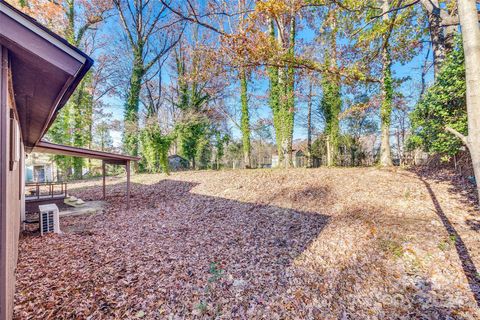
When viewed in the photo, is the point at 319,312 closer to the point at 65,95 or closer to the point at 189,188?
the point at 65,95

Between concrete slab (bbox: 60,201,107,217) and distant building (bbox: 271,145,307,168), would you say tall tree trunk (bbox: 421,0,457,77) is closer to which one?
distant building (bbox: 271,145,307,168)

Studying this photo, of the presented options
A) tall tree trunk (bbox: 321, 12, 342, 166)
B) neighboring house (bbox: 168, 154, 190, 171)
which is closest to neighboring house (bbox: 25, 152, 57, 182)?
neighboring house (bbox: 168, 154, 190, 171)

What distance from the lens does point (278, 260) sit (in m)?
4.36

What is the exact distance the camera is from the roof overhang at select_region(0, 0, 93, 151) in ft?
5.37

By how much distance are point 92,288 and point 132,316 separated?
931 millimetres

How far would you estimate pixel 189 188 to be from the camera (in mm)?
10984

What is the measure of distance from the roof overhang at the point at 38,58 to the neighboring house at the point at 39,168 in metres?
23.8

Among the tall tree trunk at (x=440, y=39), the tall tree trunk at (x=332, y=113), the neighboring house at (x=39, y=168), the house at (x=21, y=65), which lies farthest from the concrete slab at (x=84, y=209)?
the neighboring house at (x=39, y=168)

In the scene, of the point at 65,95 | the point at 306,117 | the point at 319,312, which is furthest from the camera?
the point at 306,117

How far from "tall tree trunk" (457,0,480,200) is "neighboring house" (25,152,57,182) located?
26.9 meters

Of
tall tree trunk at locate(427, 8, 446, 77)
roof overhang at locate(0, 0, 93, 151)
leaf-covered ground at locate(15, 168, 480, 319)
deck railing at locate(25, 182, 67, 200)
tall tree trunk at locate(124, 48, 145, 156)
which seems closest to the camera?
roof overhang at locate(0, 0, 93, 151)

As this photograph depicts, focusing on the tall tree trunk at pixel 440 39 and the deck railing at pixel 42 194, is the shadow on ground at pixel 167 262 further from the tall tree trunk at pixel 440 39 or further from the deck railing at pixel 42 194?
the tall tree trunk at pixel 440 39

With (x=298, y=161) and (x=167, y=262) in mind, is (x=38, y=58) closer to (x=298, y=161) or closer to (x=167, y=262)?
(x=167, y=262)

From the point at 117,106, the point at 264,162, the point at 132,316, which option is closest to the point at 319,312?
the point at 132,316
